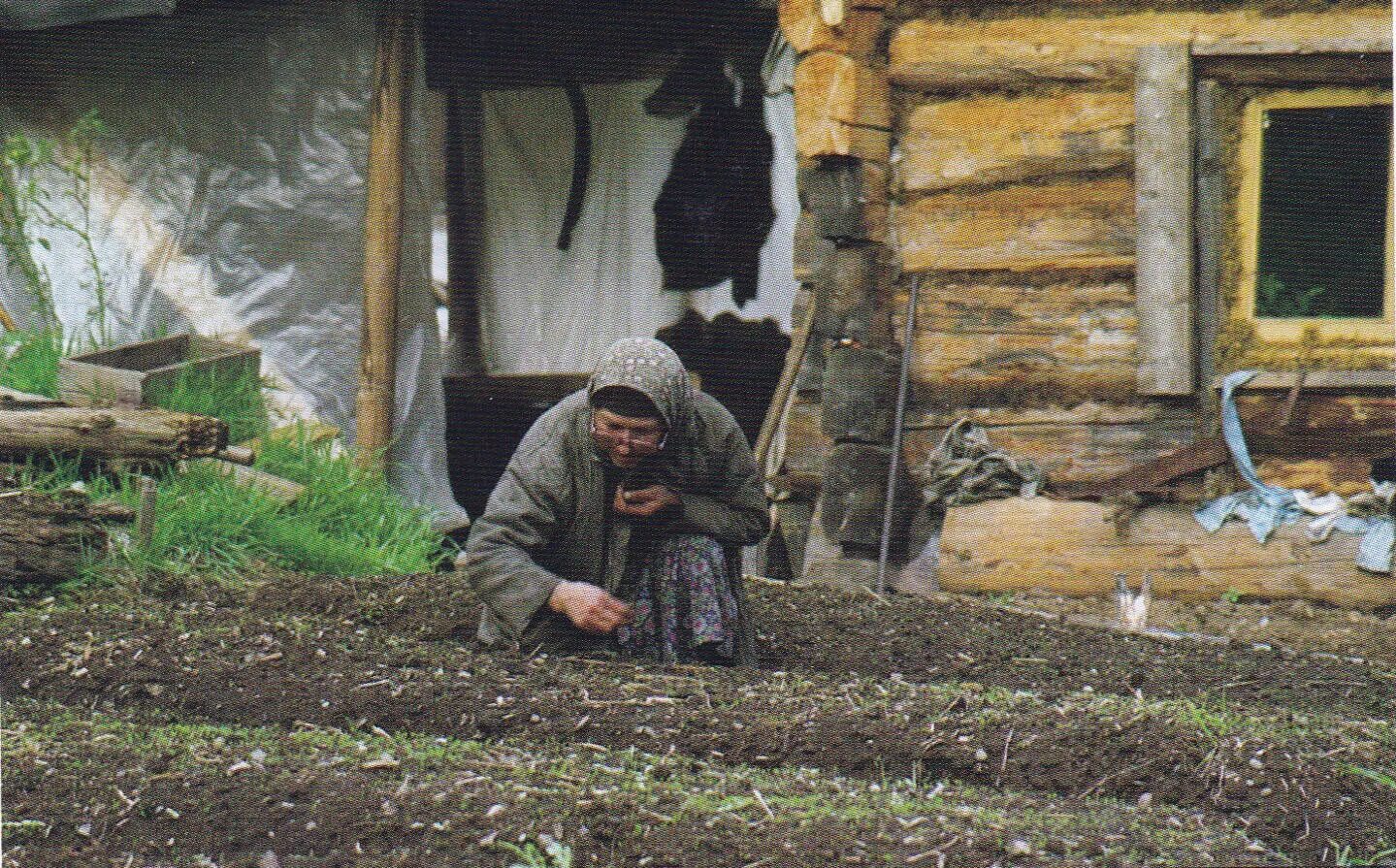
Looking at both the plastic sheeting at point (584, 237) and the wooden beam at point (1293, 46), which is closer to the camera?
the wooden beam at point (1293, 46)

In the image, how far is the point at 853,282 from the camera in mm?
7316

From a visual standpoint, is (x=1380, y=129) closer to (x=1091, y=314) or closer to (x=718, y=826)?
(x=1091, y=314)

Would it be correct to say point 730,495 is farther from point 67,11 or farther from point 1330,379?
point 67,11

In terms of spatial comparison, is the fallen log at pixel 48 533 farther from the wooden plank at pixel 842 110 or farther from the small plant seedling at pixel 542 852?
the small plant seedling at pixel 542 852

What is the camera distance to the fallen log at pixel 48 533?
6.36 metres

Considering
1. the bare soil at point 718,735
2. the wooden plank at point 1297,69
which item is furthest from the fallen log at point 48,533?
the wooden plank at point 1297,69

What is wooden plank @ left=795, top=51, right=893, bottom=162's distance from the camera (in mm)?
7191

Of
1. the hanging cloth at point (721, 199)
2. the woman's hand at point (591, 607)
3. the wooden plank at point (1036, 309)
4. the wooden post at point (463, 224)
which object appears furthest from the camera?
the wooden post at point (463, 224)

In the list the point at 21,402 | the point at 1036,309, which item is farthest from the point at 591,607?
the point at 21,402

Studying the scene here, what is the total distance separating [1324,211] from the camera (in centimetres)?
734

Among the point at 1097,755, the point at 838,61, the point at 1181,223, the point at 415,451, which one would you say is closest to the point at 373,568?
the point at 415,451

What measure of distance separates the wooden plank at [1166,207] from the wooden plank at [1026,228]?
110 millimetres

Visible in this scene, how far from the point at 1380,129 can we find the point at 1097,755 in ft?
12.4

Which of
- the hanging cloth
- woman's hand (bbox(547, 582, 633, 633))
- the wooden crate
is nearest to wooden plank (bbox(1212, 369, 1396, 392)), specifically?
woman's hand (bbox(547, 582, 633, 633))
